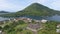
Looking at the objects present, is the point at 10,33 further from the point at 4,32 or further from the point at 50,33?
the point at 50,33

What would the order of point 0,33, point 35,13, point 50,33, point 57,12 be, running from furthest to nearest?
point 57,12, point 35,13, point 0,33, point 50,33

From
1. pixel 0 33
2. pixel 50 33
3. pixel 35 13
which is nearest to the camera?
pixel 50 33

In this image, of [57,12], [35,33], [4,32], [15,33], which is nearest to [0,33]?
[4,32]

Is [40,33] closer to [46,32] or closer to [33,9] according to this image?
[46,32]

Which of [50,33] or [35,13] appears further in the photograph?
[35,13]

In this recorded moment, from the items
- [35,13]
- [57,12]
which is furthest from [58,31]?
[57,12]

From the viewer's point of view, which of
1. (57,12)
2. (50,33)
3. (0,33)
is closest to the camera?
(50,33)

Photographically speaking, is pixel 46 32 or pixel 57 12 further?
pixel 57 12
